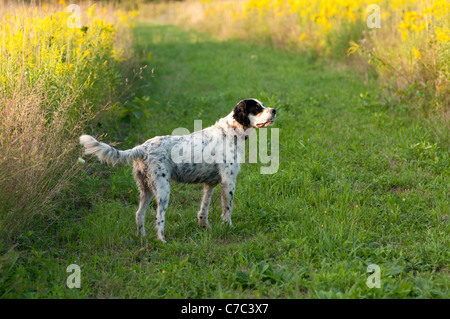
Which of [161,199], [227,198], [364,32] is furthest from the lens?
[364,32]

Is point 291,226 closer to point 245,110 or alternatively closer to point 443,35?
point 245,110

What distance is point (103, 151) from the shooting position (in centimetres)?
398

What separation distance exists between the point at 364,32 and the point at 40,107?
25.8 ft

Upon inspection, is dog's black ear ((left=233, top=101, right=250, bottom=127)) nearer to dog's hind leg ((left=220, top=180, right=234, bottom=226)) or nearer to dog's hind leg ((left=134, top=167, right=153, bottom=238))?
dog's hind leg ((left=220, top=180, right=234, bottom=226))

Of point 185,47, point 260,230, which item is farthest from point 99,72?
point 185,47

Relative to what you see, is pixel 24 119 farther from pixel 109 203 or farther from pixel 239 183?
pixel 239 183

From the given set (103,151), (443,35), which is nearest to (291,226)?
(103,151)

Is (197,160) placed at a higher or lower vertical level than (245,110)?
lower

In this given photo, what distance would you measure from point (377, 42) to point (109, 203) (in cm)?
693

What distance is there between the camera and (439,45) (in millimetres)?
7074

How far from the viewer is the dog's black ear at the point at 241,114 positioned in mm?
4803

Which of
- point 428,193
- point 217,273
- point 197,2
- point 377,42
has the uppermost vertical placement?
point 197,2

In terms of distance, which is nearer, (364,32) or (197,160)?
(197,160)

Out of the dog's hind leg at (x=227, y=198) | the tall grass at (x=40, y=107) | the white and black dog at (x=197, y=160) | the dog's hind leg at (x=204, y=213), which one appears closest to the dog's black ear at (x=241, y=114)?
the white and black dog at (x=197, y=160)
